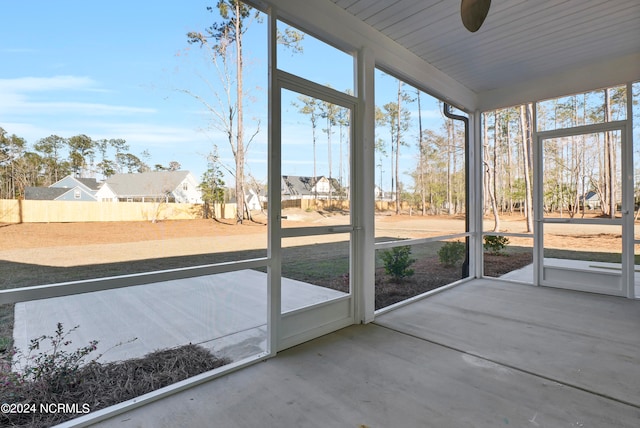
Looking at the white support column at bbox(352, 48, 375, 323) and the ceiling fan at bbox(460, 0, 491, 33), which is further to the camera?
the white support column at bbox(352, 48, 375, 323)

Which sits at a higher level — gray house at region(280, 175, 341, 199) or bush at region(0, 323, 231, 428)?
gray house at region(280, 175, 341, 199)

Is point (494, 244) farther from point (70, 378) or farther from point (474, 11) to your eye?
point (70, 378)

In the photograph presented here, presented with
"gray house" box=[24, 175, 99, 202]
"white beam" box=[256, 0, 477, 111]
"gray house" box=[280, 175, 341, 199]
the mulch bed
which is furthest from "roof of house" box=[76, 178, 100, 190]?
the mulch bed

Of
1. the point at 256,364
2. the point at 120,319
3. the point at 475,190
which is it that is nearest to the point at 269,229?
the point at 256,364

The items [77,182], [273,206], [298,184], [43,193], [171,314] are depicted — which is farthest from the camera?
[298,184]

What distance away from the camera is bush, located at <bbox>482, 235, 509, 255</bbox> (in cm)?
527

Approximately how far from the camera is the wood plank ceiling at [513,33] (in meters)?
2.98

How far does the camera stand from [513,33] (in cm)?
343

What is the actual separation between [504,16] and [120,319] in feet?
13.5

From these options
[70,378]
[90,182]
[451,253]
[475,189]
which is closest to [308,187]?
[90,182]

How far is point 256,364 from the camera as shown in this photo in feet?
8.08

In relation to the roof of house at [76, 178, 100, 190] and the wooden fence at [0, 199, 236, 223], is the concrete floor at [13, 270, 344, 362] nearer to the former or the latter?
the wooden fence at [0, 199, 236, 223]

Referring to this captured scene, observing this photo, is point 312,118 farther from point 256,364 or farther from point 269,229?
point 256,364

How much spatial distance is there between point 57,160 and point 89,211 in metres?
0.31
